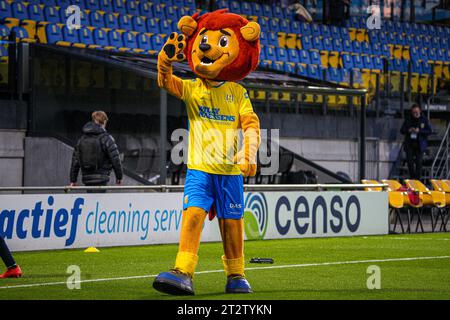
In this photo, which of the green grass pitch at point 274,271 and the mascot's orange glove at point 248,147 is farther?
the mascot's orange glove at point 248,147

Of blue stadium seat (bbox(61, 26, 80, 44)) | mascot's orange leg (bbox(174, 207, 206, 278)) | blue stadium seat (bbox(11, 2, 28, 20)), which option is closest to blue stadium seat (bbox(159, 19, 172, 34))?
blue stadium seat (bbox(61, 26, 80, 44))

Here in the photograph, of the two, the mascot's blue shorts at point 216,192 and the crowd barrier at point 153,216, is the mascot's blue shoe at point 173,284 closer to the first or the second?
the mascot's blue shorts at point 216,192

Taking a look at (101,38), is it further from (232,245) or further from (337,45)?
(232,245)

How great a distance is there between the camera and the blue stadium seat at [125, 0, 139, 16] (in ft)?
87.1

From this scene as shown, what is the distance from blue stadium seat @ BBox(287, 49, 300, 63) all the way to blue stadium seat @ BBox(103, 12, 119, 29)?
5.71 metres

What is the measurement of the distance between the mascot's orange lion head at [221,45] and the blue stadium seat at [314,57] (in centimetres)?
2080

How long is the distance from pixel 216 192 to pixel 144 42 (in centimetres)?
1728

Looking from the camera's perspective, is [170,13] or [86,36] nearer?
[86,36]

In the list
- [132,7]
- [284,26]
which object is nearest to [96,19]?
[132,7]

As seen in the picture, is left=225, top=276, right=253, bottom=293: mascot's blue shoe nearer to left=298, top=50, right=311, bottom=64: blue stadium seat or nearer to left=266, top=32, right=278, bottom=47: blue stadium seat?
left=266, top=32, right=278, bottom=47: blue stadium seat

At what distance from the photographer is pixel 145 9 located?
2712cm

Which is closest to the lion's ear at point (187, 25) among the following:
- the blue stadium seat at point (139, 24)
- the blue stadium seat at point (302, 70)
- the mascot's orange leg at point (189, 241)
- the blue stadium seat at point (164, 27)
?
the mascot's orange leg at point (189, 241)

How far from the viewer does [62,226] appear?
13.8 meters

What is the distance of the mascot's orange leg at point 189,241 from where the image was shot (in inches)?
328
